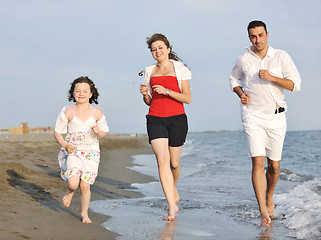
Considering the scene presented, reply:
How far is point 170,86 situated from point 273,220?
2.10 m

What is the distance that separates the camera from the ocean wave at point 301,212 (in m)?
4.22

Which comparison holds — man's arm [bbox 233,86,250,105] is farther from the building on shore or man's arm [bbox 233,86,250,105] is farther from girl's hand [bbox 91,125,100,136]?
the building on shore

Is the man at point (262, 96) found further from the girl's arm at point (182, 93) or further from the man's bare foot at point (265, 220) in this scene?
the girl's arm at point (182, 93)

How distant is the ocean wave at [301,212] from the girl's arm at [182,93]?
190 centimetres

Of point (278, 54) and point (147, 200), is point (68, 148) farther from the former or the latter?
point (278, 54)

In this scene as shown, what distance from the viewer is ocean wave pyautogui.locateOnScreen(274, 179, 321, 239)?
4225 mm

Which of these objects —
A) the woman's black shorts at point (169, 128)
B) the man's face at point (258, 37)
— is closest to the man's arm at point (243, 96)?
the man's face at point (258, 37)

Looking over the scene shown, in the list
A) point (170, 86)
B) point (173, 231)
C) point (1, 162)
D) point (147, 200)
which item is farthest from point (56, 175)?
point (173, 231)

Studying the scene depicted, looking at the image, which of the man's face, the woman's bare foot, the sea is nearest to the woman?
the sea

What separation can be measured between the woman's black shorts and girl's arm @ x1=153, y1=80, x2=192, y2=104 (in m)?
0.26

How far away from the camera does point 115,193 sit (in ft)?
23.4

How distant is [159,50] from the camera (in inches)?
213

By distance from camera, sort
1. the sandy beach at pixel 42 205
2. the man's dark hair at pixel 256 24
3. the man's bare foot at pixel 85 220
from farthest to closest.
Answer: the man's dark hair at pixel 256 24 → the man's bare foot at pixel 85 220 → the sandy beach at pixel 42 205

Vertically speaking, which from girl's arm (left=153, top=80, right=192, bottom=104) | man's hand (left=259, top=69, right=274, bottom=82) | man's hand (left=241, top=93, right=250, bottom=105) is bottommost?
man's hand (left=241, top=93, right=250, bottom=105)
